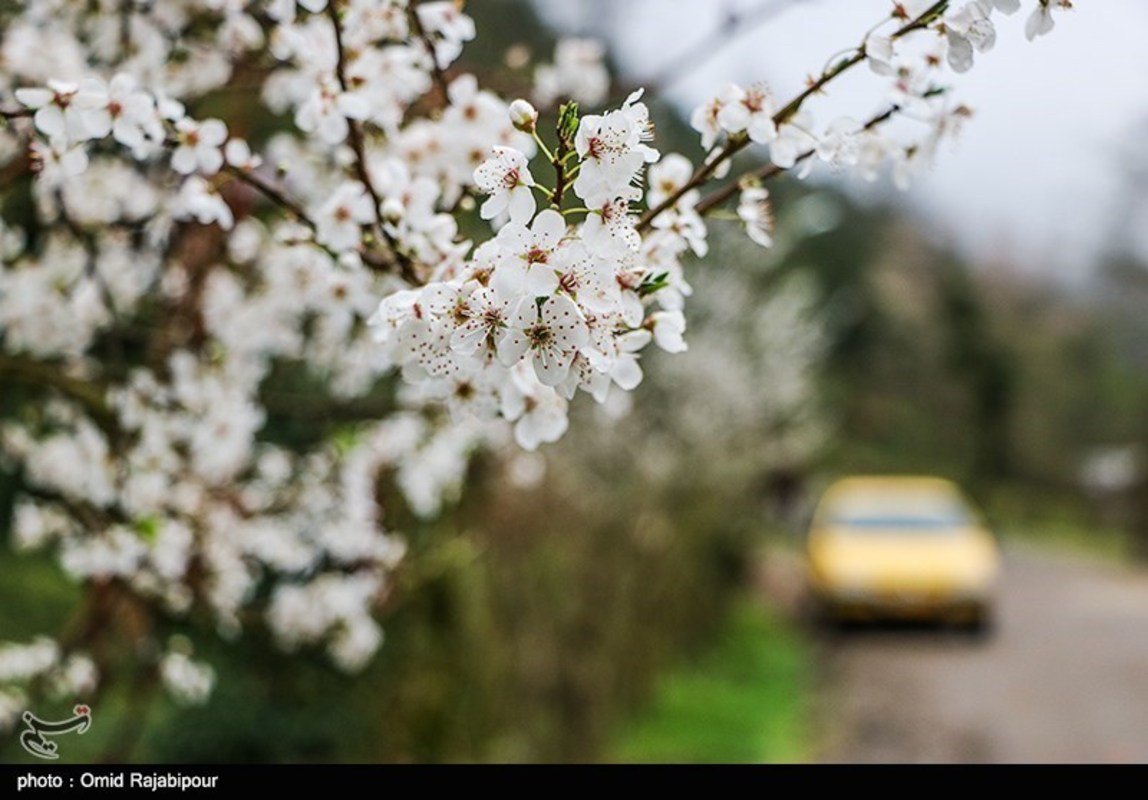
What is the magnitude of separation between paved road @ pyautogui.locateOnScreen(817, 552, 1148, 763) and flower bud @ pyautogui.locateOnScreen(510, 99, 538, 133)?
670 centimetres

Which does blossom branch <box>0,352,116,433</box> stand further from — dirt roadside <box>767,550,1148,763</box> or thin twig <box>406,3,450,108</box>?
dirt roadside <box>767,550,1148,763</box>

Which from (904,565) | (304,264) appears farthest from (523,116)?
(904,565)

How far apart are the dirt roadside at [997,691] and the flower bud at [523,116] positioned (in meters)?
6.59

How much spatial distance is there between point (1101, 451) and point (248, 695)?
3172 cm

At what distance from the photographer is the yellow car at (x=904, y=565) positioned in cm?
1112

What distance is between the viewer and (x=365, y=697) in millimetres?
4750

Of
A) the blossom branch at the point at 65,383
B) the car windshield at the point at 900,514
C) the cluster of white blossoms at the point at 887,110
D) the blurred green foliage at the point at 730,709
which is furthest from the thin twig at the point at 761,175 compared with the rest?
the car windshield at the point at 900,514

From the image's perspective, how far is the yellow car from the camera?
11125 mm

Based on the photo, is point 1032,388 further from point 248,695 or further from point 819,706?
point 248,695

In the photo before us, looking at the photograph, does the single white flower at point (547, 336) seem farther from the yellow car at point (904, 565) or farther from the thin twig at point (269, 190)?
the yellow car at point (904, 565)

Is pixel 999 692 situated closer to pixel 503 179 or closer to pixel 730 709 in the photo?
pixel 730 709

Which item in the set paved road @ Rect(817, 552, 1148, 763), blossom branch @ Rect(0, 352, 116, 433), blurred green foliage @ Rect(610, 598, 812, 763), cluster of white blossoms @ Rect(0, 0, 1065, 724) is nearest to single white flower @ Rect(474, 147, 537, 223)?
cluster of white blossoms @ Rect(0, 0, 1065, 724)

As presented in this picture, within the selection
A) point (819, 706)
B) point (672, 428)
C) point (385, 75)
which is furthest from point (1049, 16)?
point (672, 428)

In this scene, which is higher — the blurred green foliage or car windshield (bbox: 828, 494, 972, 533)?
car windshield (bbox: 828, 494, 972, 533)
